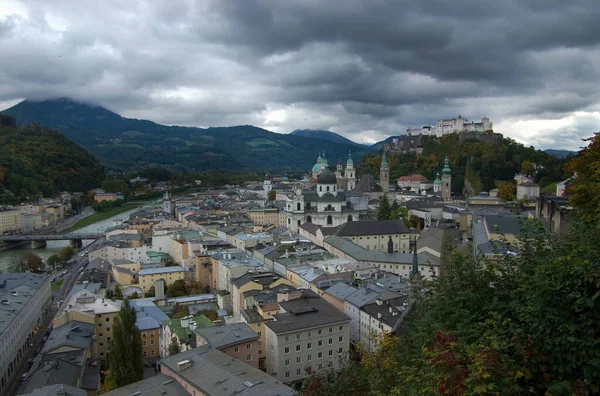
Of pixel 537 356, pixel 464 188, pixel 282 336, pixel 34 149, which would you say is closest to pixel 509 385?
pixel 537 356

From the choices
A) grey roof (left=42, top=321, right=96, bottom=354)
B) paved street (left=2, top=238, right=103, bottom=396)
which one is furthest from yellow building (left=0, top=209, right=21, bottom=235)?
grey roof (left=42, top=321, right=96, bottom=354)

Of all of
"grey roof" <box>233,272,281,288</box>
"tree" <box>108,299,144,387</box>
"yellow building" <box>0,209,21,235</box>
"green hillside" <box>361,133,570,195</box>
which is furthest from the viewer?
"yellow building" <box>0,209,21,235</box>

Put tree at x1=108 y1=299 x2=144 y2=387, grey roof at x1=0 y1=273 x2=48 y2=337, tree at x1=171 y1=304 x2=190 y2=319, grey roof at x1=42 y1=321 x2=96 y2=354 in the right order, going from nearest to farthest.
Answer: tree at x1=108 y1=299 x2=144 y2=387, grey roof at x1=42 y1=321 x2=96 y2=354, grey roof at x1=0 y1=273 x2=48 y2=337, tree at x1=171 y1=304 x2=190 y2=319

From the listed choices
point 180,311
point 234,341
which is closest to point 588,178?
point 234,341

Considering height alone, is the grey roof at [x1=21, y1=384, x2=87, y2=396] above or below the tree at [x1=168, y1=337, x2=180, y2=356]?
above

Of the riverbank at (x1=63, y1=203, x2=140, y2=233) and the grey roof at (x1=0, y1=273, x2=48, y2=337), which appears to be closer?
the grey roof at (x1=0, y1=273, x2=48, y2=337)

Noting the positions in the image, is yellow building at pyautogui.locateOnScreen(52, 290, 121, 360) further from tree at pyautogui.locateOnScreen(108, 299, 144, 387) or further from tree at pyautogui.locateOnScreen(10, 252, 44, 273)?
tree at pyautogui.locateOnScreen(10, 252, 44, 273)

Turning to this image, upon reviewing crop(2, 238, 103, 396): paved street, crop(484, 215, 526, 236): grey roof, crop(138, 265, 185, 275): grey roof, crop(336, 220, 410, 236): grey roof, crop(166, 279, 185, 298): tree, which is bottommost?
crop(2, 238, 103, 396): paved street

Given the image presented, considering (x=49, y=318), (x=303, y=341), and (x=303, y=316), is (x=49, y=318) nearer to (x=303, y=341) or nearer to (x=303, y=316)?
(x=303, y=316)
